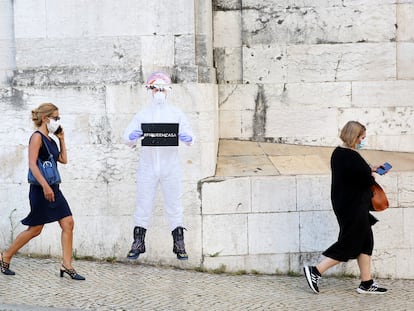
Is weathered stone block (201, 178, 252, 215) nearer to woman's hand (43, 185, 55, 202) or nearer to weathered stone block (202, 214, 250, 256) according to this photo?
weathered stone block (202, 214, 250, 256)

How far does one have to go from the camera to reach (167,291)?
7617 mm

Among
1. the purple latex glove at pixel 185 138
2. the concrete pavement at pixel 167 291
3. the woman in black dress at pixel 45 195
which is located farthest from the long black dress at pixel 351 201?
the woman in black dress at pixel 45 195

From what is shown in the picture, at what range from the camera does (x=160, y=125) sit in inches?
318

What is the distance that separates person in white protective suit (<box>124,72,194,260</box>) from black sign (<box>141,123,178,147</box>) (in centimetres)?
6

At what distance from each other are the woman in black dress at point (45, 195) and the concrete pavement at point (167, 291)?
34cm

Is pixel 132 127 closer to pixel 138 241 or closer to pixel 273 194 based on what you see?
pixel 138 241

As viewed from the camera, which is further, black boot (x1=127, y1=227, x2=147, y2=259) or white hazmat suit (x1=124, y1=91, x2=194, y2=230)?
black boot (x1=127, y1=227, x2=147, y2=259)

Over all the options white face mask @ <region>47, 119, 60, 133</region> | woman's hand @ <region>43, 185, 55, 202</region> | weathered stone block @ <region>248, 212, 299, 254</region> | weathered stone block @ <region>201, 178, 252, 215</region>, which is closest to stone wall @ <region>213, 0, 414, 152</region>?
weathered stone block @ <region>201, 178, 252, 215</region>

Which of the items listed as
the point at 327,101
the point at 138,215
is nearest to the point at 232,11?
the point at 327,101

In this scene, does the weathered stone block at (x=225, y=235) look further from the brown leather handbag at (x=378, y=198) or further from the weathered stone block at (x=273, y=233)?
the brown leather handbag at (x=378, y=198)

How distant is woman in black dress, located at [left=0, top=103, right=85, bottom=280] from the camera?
7.43 metres

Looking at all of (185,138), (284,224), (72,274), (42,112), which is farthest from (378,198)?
(42,112)

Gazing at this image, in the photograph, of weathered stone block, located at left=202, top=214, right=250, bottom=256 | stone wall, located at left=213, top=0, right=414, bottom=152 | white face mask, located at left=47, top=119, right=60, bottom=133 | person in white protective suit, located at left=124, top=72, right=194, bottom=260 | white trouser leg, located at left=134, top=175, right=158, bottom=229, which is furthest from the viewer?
stone wall, located at left=213, top=0, right=414, bottom=152

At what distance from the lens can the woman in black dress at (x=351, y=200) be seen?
7.55 metres
